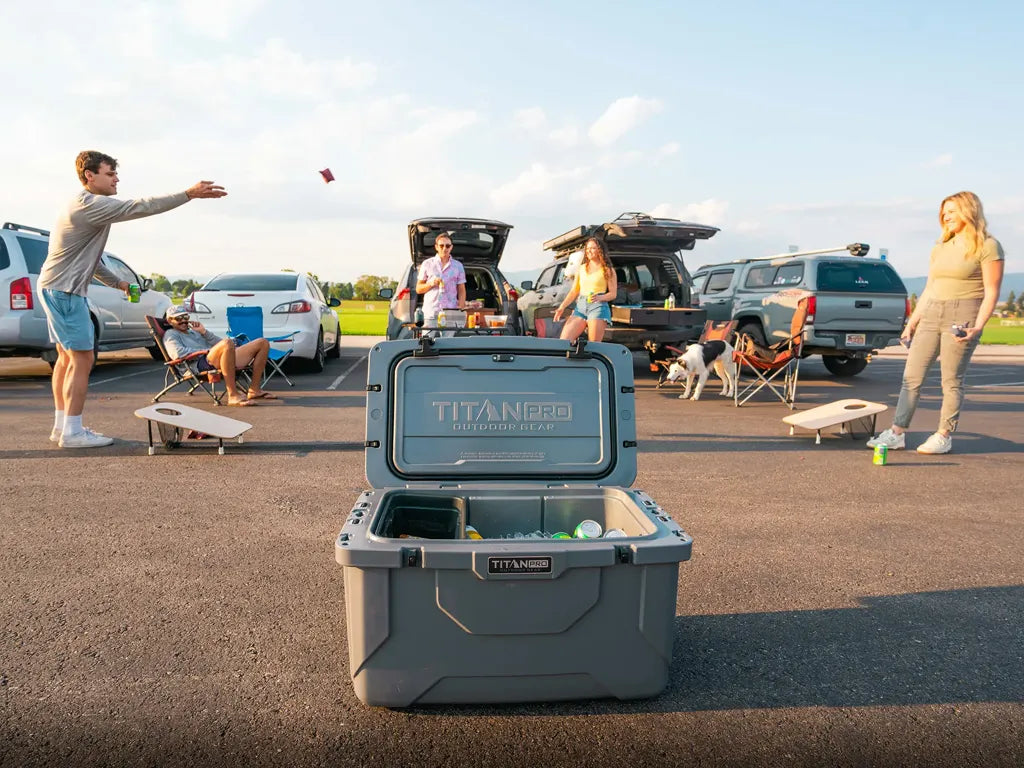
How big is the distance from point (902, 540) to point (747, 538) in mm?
818

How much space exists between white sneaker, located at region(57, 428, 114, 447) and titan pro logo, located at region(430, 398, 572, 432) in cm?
431

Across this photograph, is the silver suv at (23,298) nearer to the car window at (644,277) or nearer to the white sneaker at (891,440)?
the car window at (644,277)

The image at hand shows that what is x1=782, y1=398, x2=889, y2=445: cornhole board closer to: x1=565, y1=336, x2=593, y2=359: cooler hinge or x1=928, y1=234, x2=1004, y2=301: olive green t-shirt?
x1=928, y1=234, x2=1004, y2=301: olive green t-shirt

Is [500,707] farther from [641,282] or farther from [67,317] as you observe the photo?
[641,282]

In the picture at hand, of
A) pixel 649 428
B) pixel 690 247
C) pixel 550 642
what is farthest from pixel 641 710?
pixel 690 247

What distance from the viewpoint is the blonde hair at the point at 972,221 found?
566 cm

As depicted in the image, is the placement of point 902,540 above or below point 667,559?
below

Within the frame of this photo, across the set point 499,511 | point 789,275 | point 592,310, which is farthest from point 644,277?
point 499,511

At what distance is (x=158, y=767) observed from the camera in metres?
2.03

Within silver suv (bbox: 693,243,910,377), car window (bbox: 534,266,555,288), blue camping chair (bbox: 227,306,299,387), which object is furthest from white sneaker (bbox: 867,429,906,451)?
car window (bbox: 534,266,555,288)

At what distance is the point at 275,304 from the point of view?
34.7 ft

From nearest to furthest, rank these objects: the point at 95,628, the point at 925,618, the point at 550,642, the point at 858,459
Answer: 1. the point at 550,642
2. the point at 95,628
3. the point at 925,618
4. the point at 858,459

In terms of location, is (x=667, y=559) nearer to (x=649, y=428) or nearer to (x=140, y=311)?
(x=649, y=428)

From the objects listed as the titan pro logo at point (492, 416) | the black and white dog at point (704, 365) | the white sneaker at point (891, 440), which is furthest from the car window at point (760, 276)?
the titan pro logo at point (492, 416)
